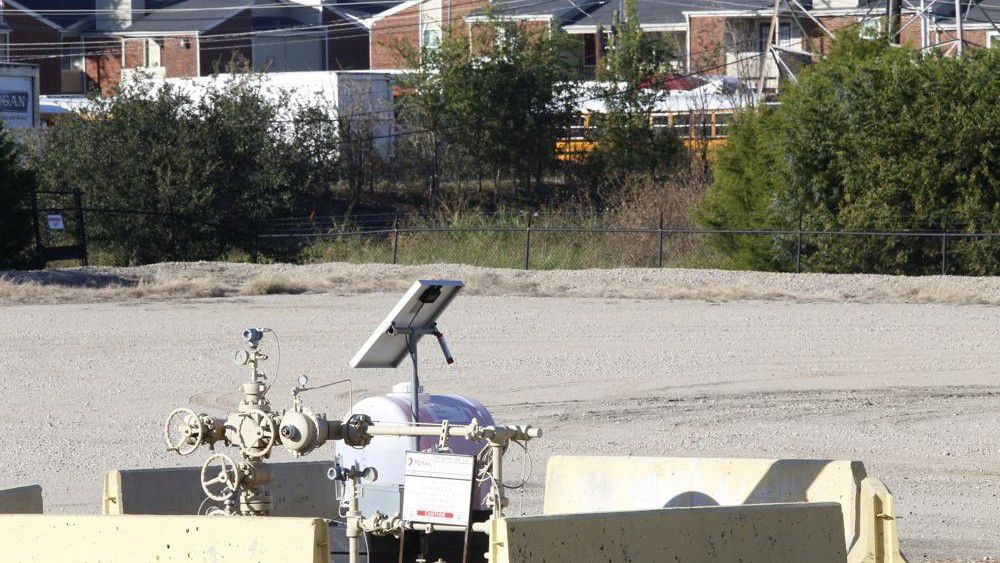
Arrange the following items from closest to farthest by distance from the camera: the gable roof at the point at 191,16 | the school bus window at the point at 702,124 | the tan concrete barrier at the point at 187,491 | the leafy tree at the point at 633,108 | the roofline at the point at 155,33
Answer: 1. the tan concrete barrier at the point at 187,491
2. the leafy tree at the point at 633,108
3. the school bus window at the point at 702,124
4. the roofline at the point at 155,33
5. the gable roof at the point at 191,16

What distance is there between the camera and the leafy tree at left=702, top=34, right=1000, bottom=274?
1064 inches

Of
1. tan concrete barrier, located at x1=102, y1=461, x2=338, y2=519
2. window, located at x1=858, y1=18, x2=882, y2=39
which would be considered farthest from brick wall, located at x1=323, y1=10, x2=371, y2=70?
tan concrete barrier, located at x1=102, y1=461, x2=338, y2=519

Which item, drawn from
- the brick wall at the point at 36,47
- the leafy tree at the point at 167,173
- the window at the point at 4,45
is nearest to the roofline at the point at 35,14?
the brick wall at the point at 36,47

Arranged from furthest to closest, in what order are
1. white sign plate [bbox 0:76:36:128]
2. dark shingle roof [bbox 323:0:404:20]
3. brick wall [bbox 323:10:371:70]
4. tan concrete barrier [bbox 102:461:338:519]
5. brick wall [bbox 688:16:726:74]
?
dark shingle roof [bbox 323:0:404:20] → brick wall [bbox 323:10:371:70] → brick wall [bbox 688:16:726:74] → white sign plate [bbox 0:76:36:128] → tan concrete barrier [bbox 102:461:338:519]

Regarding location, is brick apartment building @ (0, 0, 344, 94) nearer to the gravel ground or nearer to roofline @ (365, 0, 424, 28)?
roofline @ (365, 0, 424, 28)

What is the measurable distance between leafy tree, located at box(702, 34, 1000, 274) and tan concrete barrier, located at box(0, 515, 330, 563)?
23806 mm

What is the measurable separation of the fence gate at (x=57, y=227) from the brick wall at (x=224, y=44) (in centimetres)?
4021

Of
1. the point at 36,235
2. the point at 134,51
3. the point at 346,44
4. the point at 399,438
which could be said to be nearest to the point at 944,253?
the point at 36,235

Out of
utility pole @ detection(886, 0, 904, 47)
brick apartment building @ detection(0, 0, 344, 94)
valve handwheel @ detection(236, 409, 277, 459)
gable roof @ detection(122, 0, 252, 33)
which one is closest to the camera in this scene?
valve handwheel @ detection(236, 409, 277, 459)

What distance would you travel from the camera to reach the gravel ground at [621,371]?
11.7m

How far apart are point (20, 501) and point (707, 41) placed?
190ft

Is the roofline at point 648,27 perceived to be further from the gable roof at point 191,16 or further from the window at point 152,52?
the window at point 152,52

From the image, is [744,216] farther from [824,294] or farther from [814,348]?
[814,348]

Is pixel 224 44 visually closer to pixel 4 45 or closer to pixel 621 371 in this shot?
pixel 4 45
